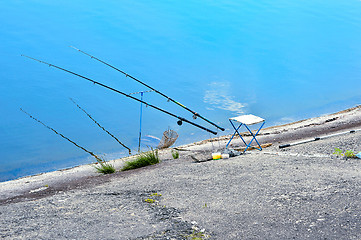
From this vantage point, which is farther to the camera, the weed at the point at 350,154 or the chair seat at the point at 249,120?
the chair seat at the point at 249,120

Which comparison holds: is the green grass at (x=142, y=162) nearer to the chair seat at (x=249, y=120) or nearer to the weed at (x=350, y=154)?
the chair seat at (x=249, y=120)

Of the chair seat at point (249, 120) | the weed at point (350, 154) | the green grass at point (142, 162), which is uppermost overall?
the chair seat at point (249, 120)

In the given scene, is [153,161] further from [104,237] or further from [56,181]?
[104,237]

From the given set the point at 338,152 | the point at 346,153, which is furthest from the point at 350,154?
the point at 338,152

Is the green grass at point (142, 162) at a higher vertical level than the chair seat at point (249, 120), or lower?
lower

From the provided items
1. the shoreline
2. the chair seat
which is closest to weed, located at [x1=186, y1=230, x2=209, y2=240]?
the shoreline

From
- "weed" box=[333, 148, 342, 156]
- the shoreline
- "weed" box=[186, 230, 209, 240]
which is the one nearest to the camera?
"weed" box=[186, 230, 209, 240]

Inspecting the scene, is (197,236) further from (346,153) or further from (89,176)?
(89,176)

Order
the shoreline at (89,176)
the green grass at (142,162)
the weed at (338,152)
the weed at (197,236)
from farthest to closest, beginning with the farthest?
the green grass at (142,162), the shoreline at (89,176), the weed at (338,152), the weed at (197,236)

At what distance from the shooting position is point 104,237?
3.89 metres

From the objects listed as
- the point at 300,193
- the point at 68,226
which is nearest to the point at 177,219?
the point at 68,226

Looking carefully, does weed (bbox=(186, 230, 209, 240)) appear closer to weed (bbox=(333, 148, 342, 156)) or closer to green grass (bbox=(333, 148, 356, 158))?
green grass (bbox=(333, 148, 356, 158))

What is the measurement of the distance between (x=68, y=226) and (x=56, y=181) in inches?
114

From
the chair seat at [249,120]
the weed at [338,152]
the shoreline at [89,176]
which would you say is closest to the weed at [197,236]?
the shoreline at [89,176]
